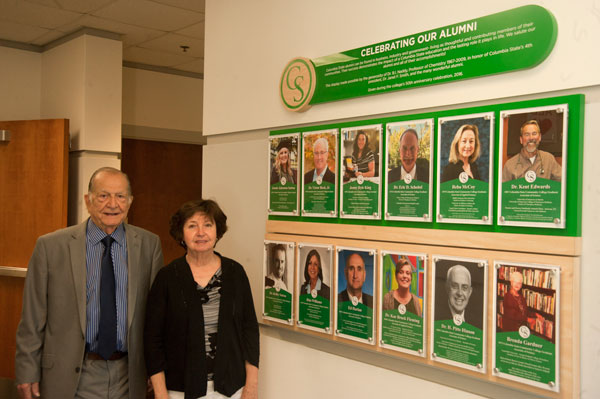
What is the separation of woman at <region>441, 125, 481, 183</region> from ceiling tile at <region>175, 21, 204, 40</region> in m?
3.04

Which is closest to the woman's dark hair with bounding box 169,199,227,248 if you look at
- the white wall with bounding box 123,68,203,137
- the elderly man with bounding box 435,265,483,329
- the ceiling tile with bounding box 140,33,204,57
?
the elderly man with bounding box 435,265,483,329

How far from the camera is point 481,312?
72.4 inches

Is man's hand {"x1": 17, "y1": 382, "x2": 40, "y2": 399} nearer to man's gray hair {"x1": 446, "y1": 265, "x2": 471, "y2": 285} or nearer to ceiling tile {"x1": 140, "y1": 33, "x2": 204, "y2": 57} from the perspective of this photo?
man's gray hair {"x1": 446, "y1": 265, "x2": 471, "y2": 285}

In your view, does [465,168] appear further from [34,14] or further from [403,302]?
[34,14]

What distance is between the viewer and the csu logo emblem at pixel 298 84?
2500mm

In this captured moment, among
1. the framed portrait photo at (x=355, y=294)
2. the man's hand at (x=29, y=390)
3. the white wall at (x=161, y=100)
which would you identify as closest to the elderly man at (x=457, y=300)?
the framed portrait photo at (x=355, y=294)

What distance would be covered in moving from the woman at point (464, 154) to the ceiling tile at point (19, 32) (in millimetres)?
4096

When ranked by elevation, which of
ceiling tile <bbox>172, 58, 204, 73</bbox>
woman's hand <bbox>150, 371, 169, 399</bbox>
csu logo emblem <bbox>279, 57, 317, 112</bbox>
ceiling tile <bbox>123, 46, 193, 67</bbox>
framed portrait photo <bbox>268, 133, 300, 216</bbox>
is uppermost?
ceiling tile <bbox>123, 46, 193, 67</bbox>

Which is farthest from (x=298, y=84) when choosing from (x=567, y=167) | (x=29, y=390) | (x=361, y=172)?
(x=29, y=390)

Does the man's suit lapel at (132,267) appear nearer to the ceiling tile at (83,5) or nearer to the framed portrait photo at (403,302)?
the framed portrait photo at (403,302)

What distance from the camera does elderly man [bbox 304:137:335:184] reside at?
94.7 inches

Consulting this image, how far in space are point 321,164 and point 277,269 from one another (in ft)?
1.84

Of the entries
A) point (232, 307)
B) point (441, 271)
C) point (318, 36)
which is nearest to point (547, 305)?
point (441, 271)

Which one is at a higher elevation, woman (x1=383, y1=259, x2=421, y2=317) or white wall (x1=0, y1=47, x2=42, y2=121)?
white wall (x1=0, y1=47, x2=42, y2=121)
